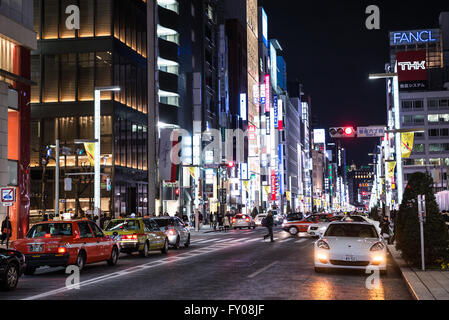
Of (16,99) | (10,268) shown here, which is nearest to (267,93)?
(16,99)

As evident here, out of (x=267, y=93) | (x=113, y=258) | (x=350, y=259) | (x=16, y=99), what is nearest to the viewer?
(x=350, y=259)

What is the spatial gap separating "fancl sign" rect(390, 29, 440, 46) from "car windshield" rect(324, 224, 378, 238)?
149 metres

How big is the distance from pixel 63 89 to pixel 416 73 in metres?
98.6

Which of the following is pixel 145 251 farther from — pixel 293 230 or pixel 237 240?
pixel 293 230

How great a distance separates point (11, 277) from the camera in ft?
44.4

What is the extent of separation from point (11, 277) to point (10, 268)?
0.68 ft

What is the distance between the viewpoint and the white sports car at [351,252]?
15.5 m

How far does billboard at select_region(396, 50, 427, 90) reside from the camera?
12825 cm

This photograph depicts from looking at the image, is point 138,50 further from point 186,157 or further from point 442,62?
point 442,62

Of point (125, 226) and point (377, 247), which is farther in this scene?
point (125, 226)

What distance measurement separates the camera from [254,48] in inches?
4569
